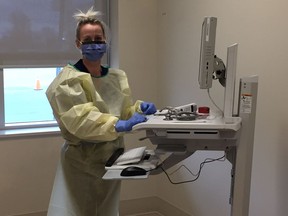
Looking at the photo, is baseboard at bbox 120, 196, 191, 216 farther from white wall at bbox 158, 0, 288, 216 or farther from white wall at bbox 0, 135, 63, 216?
white wall at bbox 0, 135, 63, 216

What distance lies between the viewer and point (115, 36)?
3336mm

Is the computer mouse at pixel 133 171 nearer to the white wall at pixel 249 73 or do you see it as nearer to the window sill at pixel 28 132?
the white wall at pixel 249 73

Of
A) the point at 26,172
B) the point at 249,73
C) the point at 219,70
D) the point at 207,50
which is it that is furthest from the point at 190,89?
the point at 26,172

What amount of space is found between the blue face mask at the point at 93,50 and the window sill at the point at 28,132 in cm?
110

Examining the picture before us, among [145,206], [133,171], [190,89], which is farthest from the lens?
[145,206]

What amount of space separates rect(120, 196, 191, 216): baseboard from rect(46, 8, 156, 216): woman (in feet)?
3.80

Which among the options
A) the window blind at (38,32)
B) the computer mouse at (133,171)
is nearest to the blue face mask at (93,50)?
the computer mouse at (133,171)

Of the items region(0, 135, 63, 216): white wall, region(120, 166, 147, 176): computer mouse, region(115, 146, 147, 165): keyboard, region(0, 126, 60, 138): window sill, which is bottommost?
region(0, 135, 63, 216): white wall

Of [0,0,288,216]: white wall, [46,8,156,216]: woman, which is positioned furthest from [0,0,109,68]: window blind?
[46,8,156,216]: woman

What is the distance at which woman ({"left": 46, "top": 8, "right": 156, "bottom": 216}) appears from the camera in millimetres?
2010

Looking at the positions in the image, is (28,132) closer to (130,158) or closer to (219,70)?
(130,158)

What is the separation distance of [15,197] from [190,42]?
1.69 m

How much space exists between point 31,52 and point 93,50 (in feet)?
3.69

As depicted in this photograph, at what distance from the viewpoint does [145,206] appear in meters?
3.52
